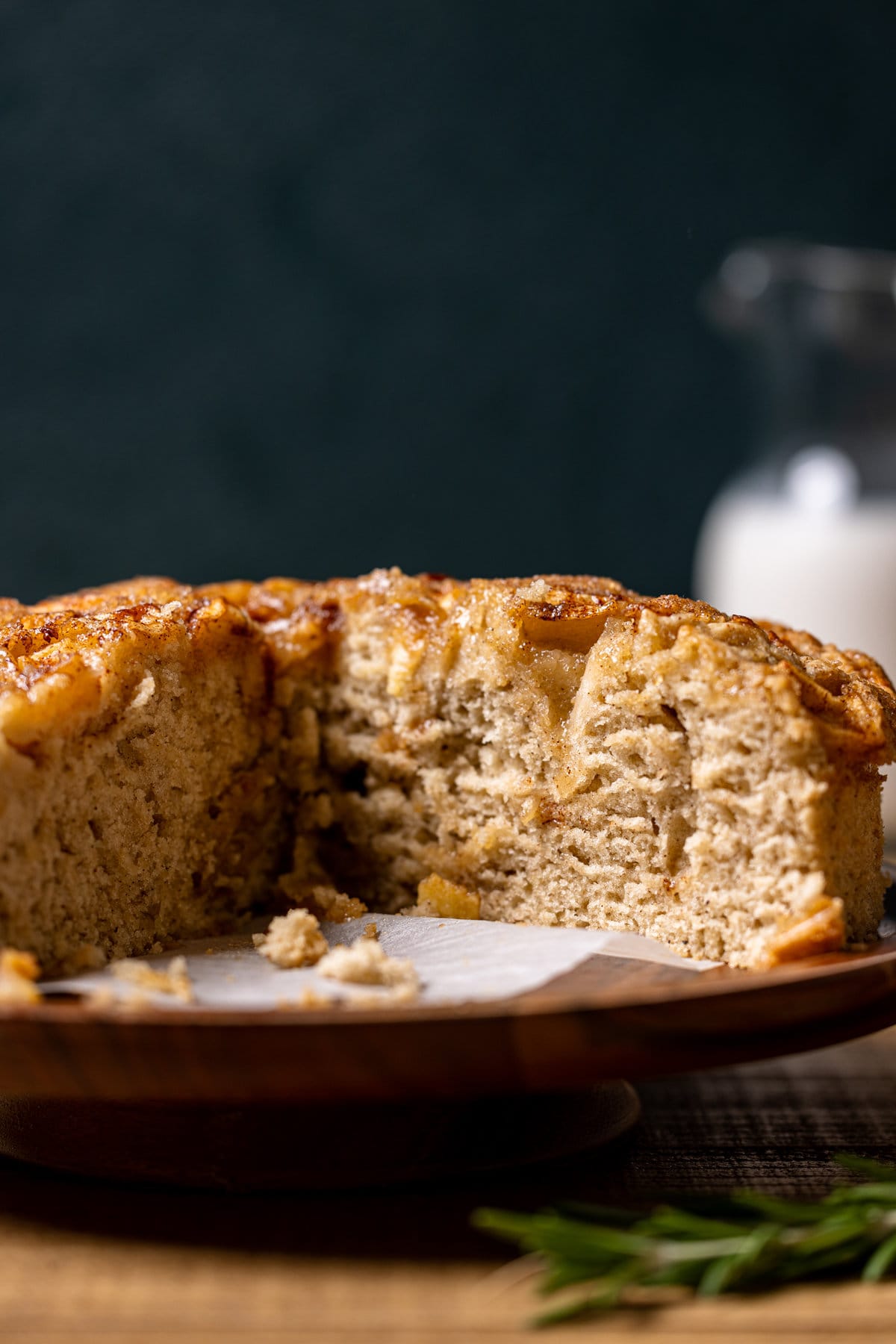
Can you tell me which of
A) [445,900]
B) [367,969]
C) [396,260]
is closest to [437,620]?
[445,900]

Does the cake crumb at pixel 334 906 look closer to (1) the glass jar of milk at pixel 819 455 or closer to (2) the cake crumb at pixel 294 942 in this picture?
(2) the cake crumb at pixel 294 942

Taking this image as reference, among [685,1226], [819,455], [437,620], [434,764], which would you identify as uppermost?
[819,455]

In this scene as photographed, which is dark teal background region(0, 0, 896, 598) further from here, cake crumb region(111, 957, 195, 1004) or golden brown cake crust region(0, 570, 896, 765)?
cake crumb region(111, 957, 195, 1004)

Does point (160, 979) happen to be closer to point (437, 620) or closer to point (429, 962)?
point (429, 962)

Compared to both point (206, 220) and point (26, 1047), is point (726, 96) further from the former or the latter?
point (26, 1047)

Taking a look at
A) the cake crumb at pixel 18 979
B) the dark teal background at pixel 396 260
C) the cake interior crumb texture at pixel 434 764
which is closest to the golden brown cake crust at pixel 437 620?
the cake interior crumb texture at pixel 434 764
